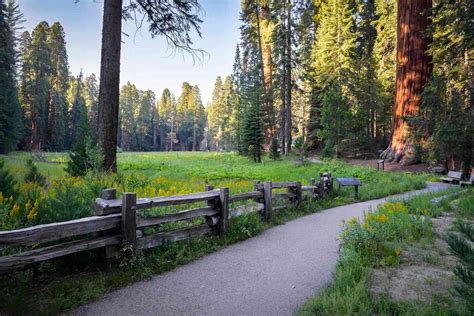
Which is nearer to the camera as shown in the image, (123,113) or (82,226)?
(82,226)

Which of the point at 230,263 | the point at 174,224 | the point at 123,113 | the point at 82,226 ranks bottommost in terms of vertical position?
the point at 230,263

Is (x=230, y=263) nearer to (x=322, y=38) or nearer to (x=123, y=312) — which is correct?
(x=123, y=312)

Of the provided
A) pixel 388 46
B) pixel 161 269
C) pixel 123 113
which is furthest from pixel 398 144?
pixel 123 113

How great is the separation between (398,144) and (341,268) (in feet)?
63.0

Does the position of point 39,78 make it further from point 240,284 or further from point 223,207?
point 240,284

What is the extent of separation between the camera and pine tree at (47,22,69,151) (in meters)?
45.3

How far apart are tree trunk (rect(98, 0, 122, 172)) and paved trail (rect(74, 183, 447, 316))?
5.78 metres

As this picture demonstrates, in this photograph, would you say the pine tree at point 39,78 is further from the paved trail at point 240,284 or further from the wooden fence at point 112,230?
the paved trail at point 240,284

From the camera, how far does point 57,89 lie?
4872 cm

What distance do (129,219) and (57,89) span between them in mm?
54423

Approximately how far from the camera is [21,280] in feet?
11.8

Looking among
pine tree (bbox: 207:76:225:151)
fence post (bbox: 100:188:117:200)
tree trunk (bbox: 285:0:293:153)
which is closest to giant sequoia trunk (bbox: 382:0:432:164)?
tree trunk (bbox: 285:0:293:153)

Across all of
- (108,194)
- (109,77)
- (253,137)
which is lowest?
(108,194)

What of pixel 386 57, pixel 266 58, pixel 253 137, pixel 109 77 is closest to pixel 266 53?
pixel 266 58
